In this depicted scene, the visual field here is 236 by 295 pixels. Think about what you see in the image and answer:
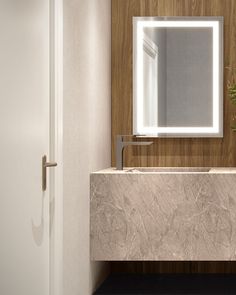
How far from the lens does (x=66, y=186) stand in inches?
102

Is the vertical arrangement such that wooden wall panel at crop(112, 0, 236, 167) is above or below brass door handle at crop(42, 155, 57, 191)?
above

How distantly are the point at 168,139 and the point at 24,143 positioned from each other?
6.37 feet

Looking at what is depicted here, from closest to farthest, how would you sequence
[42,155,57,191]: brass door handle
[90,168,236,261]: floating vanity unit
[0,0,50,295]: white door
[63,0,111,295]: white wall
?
[0,0,50,295]: white door, [42,155,57,191]: brass door handle, [63,0,111,295]: white wall, [90,168,236,261]: floating vanity unit

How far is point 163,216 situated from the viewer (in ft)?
10.4

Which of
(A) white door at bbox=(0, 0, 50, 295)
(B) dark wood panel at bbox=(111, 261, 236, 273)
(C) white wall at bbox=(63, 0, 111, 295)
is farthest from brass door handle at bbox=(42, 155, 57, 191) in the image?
(B) dark wood panel at bbox=(111, 261, 236, 273)

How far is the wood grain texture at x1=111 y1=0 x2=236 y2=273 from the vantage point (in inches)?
149

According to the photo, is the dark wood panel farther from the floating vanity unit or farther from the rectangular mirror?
the rectangular mirror

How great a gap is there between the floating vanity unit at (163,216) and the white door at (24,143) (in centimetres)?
90

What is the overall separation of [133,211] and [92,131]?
0.48 metres

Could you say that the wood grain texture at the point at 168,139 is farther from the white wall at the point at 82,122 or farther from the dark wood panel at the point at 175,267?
the white wall at the point at 82,122

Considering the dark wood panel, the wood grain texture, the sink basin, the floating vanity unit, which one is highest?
the wood grain texture

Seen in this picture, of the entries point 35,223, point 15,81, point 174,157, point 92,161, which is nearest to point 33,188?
point 35,223

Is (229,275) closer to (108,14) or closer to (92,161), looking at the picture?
(92,161)

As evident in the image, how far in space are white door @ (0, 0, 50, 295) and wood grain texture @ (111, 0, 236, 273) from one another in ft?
5.01
